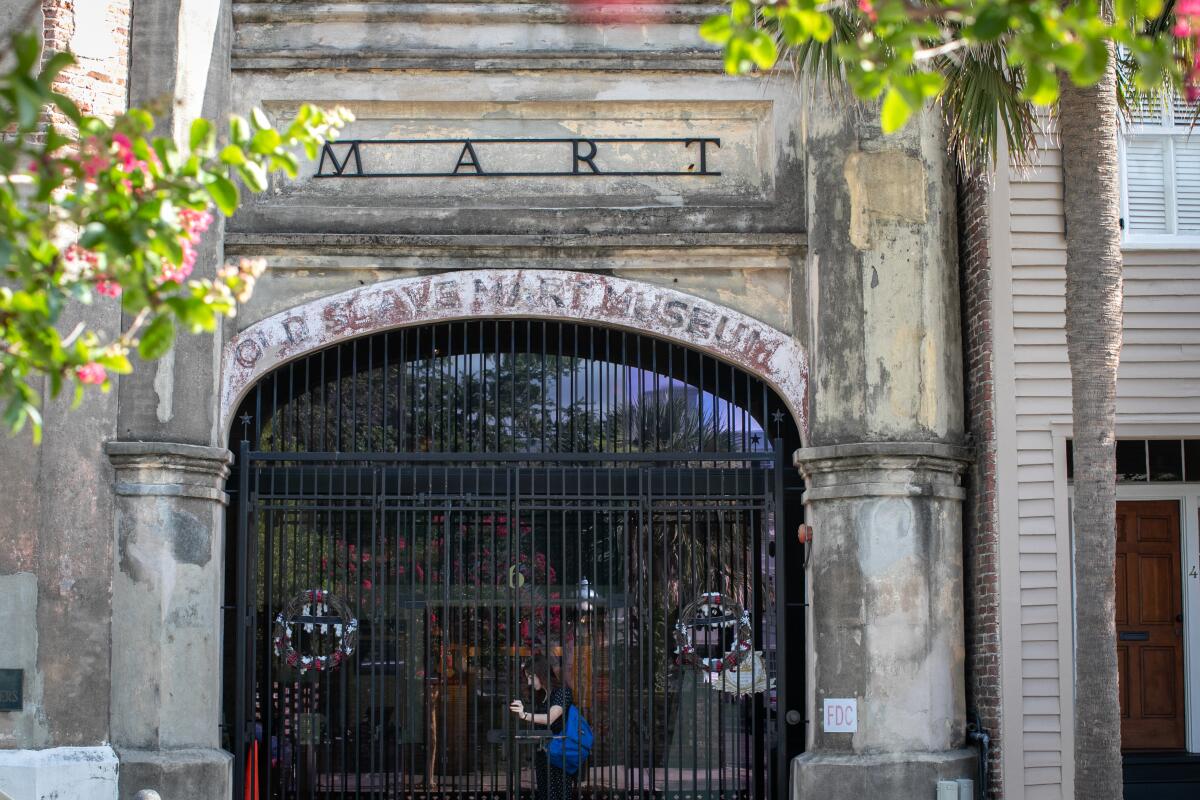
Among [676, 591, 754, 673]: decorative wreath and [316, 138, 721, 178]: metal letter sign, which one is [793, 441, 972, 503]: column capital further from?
[316, 138, 721, 178]: metal letter sign

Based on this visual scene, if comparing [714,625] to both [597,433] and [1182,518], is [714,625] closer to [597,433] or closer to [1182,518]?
[597,433]

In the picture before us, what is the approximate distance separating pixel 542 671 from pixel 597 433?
181 centimetres

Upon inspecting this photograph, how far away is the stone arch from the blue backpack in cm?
265

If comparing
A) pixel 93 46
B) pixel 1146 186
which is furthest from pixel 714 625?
pixel 93 46

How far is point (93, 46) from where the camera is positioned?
11.0 metres

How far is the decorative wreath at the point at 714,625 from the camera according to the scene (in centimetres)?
1147

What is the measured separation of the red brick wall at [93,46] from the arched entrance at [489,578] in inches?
89.3

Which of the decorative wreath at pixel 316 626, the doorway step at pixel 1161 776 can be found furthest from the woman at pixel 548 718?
the doorway step at pixel 1161 776

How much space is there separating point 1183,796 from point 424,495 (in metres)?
6.03

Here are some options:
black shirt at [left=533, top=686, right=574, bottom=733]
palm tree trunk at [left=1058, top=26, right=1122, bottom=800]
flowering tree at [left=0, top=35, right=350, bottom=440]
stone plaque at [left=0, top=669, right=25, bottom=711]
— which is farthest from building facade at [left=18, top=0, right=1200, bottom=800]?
flowering tree at [left=0, top=35, right=350, bottom=440]

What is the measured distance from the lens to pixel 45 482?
10.7 meters

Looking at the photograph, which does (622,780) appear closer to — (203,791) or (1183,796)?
(203,791)

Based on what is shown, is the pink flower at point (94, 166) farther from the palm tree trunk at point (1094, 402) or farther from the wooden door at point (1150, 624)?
the wooden door at point (1150, 624)

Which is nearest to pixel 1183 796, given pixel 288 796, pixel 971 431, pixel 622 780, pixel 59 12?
pixel 971 431
